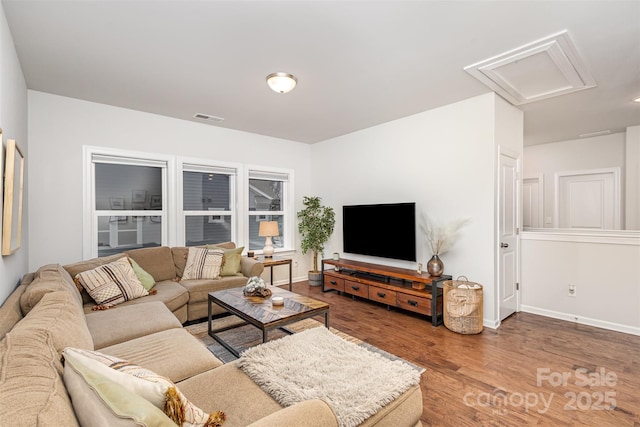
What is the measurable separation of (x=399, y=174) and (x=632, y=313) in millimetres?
2879

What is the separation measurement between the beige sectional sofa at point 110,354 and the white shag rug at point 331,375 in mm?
49

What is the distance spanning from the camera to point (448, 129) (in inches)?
145

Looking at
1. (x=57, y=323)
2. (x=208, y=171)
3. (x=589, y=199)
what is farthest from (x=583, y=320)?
(x=208, y=171)

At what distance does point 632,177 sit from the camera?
15.1ft

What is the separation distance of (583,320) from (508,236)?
1.19 m

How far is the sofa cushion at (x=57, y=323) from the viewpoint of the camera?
125 centimetres

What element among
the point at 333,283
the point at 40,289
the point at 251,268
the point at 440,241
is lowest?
the point at 333,283

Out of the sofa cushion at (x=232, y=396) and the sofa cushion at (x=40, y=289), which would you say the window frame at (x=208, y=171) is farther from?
the sofa cushion at (x=232, y=396)

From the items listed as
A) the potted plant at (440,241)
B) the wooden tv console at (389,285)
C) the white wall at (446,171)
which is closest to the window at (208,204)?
the wooden tv console at (389,285)

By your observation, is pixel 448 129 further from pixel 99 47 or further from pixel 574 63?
pixel 99 47

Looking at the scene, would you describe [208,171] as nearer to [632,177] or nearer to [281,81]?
[281,81]

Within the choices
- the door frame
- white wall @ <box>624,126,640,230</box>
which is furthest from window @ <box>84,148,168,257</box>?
white wall @ <box>624,126,640,230</box>

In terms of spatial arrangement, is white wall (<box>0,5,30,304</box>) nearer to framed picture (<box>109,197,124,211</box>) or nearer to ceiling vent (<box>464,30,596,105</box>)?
framed picture (<box>109,197,124,211</box>)

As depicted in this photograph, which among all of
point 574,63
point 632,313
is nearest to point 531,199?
point 632,313
